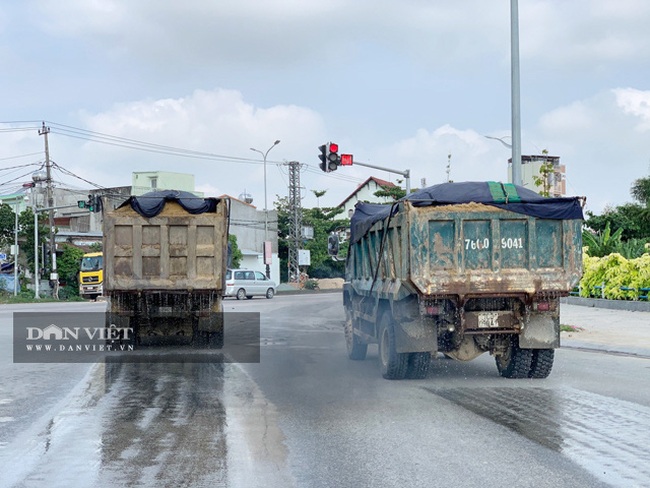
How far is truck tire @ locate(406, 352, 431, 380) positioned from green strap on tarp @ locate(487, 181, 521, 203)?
7.93 feet

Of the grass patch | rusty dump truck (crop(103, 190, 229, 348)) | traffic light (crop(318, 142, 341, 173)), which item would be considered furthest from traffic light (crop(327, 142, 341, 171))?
the grass patch

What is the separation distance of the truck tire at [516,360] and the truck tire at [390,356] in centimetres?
157

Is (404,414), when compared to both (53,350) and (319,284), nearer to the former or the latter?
(53,350)

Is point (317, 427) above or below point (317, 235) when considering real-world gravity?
below

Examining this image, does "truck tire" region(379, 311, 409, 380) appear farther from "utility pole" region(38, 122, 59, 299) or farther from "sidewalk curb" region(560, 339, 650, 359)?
"utility pole" region(38, 122, 59, 299)

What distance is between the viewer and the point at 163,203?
15883 millimetres

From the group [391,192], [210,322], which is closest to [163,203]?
[210,322]

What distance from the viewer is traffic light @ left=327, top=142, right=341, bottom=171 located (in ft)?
81.9

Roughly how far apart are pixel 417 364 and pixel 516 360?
1.49 metres

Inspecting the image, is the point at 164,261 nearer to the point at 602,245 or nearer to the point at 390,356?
the point at 390,356

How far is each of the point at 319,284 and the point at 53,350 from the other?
176 feet

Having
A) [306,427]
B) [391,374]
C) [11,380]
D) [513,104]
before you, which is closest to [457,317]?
[391,374]

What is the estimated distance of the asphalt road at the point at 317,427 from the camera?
21.4ft

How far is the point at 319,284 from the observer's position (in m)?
70.9
